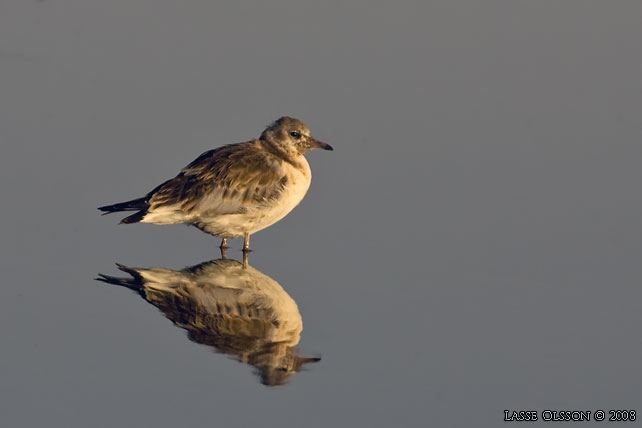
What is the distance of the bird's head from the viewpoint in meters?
15.6

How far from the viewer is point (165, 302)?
1177cm

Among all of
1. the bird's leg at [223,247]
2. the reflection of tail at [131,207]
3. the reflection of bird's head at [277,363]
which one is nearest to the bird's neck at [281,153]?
the bird's leg at [223,247]

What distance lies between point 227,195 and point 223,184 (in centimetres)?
17

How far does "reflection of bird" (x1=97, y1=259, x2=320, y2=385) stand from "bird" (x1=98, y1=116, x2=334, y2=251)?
99cm

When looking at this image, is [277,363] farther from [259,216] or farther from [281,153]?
[281,153]

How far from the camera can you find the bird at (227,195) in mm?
14172

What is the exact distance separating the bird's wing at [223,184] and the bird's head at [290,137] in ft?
2.42

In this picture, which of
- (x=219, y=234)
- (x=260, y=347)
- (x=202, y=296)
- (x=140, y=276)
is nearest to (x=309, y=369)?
(x=260, y=347)

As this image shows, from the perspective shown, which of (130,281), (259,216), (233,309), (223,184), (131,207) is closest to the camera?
(233,309)

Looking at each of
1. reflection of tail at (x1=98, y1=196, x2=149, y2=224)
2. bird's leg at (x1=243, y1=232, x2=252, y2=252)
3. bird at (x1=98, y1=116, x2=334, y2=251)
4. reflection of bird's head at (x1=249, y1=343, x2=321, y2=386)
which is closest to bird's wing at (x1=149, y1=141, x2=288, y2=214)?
bird at (x1=98, y1=116, x2=334, y2=251)

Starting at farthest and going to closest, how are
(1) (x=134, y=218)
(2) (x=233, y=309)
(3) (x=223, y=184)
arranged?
(3) (x=223, y=184) → (1) (x=134, y=218) → (2) (x=233, y=309)

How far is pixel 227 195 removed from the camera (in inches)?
564

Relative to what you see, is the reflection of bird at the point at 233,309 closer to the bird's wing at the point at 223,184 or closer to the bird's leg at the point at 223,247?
the bird's leg at the point at 223,247

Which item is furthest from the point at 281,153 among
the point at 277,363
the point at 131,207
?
the point at 277,363
